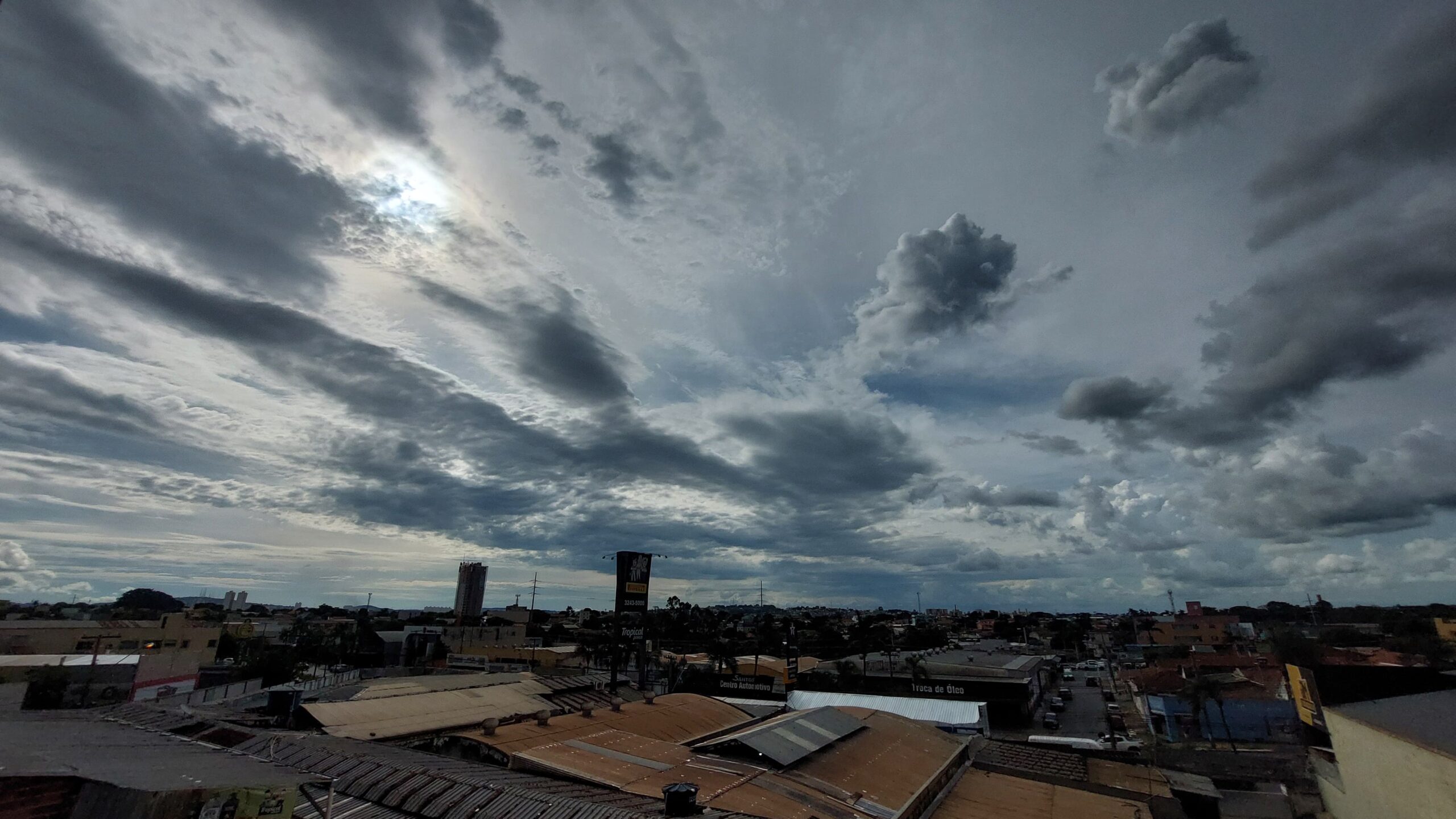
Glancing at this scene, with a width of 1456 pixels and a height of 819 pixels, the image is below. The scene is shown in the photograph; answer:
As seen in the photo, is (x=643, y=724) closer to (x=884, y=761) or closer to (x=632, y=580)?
(x=884, y=761)

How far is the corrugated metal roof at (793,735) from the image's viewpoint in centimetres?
2670

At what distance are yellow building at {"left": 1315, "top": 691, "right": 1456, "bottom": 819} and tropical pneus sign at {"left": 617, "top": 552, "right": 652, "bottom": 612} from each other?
4315cm

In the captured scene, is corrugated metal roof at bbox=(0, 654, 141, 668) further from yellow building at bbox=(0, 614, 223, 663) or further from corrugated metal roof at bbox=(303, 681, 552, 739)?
corrugated metal roof at bbox=(303, 681, 552, 739)

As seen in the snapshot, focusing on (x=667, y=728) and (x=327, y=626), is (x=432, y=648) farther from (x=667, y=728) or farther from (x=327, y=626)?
(x=667, y=728)

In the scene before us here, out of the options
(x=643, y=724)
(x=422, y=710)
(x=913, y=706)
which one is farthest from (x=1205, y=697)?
(x=422, y=710)

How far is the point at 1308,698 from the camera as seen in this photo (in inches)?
1239

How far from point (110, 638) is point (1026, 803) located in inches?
4233

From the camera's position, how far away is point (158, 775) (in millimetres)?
12305

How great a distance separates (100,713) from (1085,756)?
52.5 meters

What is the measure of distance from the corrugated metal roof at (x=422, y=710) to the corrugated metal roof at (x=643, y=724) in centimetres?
245

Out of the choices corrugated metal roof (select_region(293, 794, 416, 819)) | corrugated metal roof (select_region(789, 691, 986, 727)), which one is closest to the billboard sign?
corrugated metal roof (select_region(789, 691, 986, 727))

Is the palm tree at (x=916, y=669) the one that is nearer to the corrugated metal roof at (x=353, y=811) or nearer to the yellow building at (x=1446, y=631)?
the corrugated metal roof at (x=353, y=811)

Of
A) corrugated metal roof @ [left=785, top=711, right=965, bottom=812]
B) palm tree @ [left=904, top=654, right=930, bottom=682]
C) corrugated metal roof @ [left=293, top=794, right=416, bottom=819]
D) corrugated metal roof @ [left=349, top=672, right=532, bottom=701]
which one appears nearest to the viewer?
corrugated metal roof @ [left=293, top=794, right=416, bottom=819]

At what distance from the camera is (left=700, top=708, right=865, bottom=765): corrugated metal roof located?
26.7 meters
